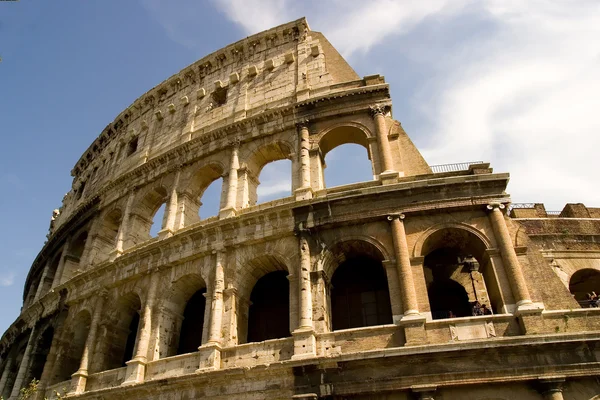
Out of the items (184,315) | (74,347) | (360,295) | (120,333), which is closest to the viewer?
(360,295)

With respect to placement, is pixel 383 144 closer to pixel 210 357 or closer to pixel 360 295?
pixel 360 295

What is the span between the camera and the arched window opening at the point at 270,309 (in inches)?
490

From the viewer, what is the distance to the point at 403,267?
1064 centimetres

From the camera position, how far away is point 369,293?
12.0m

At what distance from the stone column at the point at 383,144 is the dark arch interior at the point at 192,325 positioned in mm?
Result: 6288

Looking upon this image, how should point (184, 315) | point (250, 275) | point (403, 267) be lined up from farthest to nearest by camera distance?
point (184, 315) < point (250, 275) < point (403, 267)

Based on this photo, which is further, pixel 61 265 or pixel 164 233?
pixel 61 265

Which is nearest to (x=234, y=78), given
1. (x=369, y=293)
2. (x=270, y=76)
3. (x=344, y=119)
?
(x=270, y=76)

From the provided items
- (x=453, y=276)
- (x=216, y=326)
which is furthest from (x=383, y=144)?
(x=216, y=326)

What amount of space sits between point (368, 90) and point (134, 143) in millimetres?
11541

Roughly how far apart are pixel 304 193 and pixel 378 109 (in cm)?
366

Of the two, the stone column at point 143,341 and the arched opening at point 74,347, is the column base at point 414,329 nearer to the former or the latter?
the stone column at point 143,341

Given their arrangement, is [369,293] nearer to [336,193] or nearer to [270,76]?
[336,193]

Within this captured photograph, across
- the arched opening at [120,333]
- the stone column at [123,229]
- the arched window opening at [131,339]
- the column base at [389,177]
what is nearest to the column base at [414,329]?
the column base at [389,177]
